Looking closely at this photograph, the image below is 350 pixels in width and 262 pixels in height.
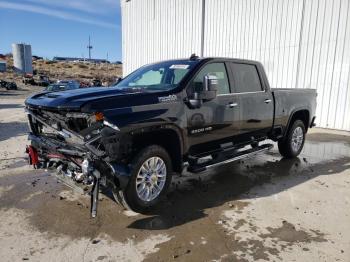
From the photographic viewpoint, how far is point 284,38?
40.0 feet

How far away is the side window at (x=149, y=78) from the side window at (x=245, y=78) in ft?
4.21

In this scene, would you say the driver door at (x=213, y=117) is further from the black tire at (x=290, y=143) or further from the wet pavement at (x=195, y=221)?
the black tire at (x=290, y=143)

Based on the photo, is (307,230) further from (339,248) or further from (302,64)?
(302,64)

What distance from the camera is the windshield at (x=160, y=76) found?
4.86m

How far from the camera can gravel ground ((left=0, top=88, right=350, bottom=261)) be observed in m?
3.44

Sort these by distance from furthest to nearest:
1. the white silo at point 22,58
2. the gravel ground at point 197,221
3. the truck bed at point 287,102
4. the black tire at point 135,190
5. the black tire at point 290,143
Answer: the white silo at point 22,58 → the black tire at point 290,143 → the truck bed at point 287,102 → the black tire at point 135,190 → the gravel ground at point 197,221

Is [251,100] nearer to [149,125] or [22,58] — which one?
[149,125]

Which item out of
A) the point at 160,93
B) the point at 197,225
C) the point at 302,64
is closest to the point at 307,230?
the point at 197,225

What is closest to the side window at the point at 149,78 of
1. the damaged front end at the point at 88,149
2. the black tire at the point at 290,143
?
the damaged front end at the point at 88,149

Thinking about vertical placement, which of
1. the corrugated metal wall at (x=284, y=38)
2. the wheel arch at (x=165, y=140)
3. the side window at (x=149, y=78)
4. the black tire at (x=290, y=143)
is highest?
the corrugated metal wall at (x=284, y=38)

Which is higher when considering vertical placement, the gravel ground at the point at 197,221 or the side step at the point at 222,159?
the side step at the point at 222,159

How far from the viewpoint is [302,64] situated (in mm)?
11844

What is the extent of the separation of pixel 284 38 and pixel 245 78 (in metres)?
7.39

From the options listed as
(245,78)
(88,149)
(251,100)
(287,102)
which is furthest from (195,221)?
(287,102)
